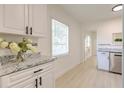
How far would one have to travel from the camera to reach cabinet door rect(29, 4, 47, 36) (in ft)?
7.39

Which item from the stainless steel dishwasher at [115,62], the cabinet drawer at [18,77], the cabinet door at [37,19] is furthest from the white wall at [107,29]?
the cabinet drawer at [18,77]

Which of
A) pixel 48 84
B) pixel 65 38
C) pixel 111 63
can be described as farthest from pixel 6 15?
pixel 111 63

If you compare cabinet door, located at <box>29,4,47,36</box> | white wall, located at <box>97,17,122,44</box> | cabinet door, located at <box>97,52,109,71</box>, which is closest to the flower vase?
cabinet door, located at <box>29,4,47,36</box>

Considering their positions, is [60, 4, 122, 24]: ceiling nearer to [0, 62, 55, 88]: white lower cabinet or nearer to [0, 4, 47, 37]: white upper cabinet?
[0, 4, 47, 37]: white upper cabinet

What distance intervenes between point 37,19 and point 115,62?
3648 millimetres

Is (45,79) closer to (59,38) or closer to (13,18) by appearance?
(13,18)

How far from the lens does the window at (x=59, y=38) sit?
4.19 m

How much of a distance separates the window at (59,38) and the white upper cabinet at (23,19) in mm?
1465

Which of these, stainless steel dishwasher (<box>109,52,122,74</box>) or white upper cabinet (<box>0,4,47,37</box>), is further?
stainless steel dishwasher (<box>109,52,122,74</box>)

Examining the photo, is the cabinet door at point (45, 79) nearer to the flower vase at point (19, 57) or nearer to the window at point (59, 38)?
the flower vase at point (19, 57)

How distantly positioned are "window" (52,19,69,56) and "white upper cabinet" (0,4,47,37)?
146cm

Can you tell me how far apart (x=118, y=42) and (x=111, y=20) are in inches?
45.4

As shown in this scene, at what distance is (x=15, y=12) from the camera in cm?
189

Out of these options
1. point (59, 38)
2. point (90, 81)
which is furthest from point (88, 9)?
point (90, 81)
